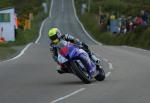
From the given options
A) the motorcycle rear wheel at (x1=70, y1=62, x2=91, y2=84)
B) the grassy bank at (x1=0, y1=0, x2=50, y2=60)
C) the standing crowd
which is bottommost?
the grassy bank at (x1=0, y1=0, x2=50, y2=60)

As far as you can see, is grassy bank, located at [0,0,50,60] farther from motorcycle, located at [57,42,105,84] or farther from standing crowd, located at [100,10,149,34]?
motorcycle, located at [57,42,105,84]

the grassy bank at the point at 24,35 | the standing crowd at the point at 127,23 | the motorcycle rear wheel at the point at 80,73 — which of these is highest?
the motorcycle rear wheel at the point at 80,73

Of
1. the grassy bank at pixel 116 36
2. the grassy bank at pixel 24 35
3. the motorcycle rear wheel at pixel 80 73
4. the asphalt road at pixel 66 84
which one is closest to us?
the asphalt road at pixel 66 84

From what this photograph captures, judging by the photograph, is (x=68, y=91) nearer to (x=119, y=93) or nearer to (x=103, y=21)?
→ (x=119, y=93)

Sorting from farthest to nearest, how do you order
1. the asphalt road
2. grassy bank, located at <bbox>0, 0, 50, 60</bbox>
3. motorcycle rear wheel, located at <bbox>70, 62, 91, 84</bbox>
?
grassy bank, located at <bbox>0, 0, 50, 60</bbox> < motorcycle rear wheel, located at <bbox>70, 62, 91, 84</bbox> < the asphalt road

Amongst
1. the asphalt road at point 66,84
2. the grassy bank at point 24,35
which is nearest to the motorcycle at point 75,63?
the asphalt road at point 66,84

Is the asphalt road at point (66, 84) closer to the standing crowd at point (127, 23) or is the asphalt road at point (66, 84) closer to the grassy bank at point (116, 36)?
the grassy bank at point (116, 36)

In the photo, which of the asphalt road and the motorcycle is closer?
the asphalt road

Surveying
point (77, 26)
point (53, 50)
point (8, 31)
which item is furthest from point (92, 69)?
point (77, 26)

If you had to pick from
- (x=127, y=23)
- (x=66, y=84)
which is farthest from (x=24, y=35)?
(x=66, y=84)

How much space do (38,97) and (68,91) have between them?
1218mm

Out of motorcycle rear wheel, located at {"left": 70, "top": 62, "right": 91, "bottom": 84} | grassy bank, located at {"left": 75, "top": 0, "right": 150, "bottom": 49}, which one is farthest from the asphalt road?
grassy bank, located at {"left": 75, "top": 0, "right": 150, "bottom": 49}

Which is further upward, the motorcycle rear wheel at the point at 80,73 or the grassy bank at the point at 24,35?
the motorcycle rear wheel at the point at 80,73

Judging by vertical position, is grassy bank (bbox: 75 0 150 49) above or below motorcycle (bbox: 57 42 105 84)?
below
